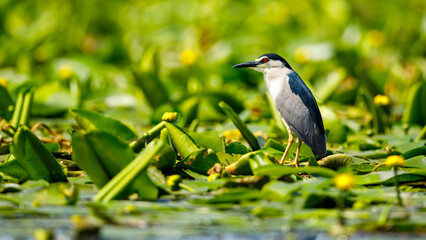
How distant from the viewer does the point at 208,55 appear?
7.32m

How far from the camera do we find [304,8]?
977 cm

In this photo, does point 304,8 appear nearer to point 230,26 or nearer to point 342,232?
point 230,26

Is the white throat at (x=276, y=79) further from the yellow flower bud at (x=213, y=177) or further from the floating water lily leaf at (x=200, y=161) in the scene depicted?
the yellow flower bud at (x=213, y=177)

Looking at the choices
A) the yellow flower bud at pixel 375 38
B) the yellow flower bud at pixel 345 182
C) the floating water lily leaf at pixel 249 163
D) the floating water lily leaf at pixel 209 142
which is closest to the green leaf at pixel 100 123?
the floating water lily leaf at pixel 209 142

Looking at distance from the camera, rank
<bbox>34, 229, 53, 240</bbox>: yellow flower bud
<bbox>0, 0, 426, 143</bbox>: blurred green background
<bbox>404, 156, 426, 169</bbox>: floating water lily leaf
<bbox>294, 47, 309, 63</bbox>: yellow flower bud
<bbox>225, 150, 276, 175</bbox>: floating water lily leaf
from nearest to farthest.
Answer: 1. <bbox>34, 229, 53, 240</bbox>: yellow flower bud
2. <bbox>225, 150, 276, 175</bbox>: floating water lily leaf
3. <bbox>404, 156, 426, 169</bbox>: floating water lily leaf
4. <bbox>0, 0, 426, 143</bbox>: blurred green background
5. <bbox>294, 47, 309, 63</bbox>: yellow flower bud

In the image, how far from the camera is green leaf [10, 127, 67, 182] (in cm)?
276

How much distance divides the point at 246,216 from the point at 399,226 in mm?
548

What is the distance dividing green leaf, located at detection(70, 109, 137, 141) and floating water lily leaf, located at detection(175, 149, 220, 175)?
540 mm

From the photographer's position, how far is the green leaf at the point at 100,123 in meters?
3.44


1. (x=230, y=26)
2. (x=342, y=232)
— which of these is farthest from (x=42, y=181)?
(x=230, y=26)

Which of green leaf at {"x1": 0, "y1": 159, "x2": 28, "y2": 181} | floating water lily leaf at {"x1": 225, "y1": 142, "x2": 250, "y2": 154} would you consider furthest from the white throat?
green leaf at {"x1": 0, "y1": 159, "x2": 28, "y2": 181}

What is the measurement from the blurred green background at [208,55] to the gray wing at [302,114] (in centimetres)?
52

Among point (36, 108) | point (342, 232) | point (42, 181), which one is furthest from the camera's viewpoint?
point (36, 108)

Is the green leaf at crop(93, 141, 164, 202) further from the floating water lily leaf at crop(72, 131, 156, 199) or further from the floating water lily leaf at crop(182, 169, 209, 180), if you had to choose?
the floating water lily leaf at crop(182, 169, 209, 180)
